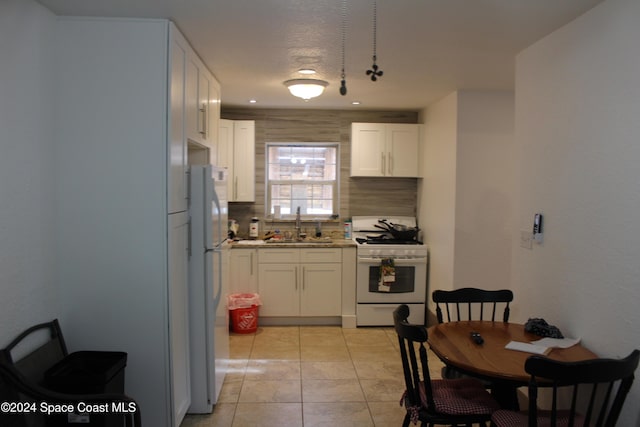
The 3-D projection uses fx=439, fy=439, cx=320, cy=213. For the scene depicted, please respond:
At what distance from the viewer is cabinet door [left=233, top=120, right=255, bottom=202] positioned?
5.02 metres

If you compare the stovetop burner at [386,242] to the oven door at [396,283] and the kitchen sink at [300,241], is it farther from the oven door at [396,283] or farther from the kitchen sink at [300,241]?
the kitchen sink at [300,241]

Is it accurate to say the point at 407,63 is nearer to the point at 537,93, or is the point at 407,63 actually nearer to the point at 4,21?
the point at 537,93

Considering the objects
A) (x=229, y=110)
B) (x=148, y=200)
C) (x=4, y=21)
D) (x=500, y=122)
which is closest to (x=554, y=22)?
(x=500, y=122)

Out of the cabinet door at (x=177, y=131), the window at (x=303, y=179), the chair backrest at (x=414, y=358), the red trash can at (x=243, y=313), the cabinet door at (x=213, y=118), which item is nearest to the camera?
the chair backrest at (x=414, y=358)

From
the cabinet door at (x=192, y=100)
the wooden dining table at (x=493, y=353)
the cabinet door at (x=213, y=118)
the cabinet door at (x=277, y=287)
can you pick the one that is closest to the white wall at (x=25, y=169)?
the cabinet door at (x=192, y=100)

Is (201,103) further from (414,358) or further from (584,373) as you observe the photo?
(584,373)

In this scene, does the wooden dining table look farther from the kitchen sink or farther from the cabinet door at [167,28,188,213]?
the kitchen sink

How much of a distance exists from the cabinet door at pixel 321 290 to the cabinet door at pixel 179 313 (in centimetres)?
203

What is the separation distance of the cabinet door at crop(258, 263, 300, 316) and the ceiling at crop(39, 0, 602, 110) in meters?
1.94

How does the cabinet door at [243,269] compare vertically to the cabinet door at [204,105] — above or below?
below

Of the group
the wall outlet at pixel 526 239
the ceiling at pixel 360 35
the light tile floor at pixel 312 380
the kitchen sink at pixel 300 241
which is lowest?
the light tile floor at pixel 312 380

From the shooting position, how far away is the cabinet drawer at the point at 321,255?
189 inches

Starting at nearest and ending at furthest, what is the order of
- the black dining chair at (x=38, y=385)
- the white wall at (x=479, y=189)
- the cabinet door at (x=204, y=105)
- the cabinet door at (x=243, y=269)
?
the black dining chair at (x=38, y=385)
the cabinet door at (x=204, y=105)
the white wall at (x=479, y=189)
the cabinet door at (x=243, y=269)

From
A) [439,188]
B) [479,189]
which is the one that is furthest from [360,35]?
[439,188]
